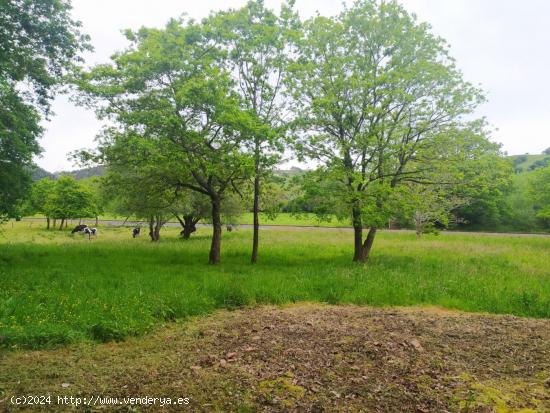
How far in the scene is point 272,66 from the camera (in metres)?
17.5

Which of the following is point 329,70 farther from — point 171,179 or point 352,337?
point 352,337

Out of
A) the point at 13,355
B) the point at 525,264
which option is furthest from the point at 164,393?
the point at 525,264

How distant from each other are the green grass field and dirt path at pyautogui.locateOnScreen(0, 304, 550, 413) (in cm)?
95

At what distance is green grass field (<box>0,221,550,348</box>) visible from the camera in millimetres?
8227

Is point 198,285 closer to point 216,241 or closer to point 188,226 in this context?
point 216,241

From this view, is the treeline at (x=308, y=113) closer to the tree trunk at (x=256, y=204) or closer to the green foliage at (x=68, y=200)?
the tree trunk at (x=256, y=204)

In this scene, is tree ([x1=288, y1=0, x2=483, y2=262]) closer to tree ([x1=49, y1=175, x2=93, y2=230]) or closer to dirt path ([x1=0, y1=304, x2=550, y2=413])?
dirt path ([x1=0, y1=304, x2=550, y2=413])

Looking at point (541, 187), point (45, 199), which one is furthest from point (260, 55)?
point (45, 199)

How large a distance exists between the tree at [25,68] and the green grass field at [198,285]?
4.09m

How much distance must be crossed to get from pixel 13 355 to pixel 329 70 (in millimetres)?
16550

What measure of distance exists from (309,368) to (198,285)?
6630mm

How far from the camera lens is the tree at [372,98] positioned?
675 inches

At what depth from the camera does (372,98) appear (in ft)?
58.3

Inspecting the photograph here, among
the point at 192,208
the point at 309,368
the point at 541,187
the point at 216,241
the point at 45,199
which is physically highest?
the point at 541,187
